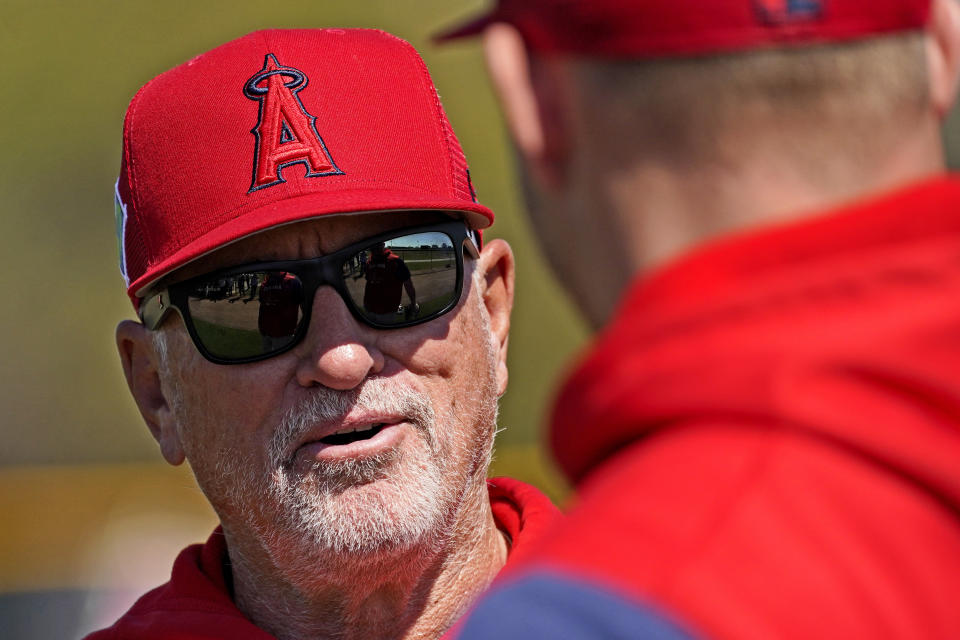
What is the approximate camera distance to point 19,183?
7.88 m

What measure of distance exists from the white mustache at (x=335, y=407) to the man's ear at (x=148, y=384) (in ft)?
1.06

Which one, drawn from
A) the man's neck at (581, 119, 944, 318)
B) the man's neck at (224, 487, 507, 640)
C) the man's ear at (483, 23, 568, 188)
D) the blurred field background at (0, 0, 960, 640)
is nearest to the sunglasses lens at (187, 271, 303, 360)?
the man's neck at (224, 487, 507, 640)

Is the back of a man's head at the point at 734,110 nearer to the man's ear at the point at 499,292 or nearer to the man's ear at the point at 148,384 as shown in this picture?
the man's ear at the point at 499,292

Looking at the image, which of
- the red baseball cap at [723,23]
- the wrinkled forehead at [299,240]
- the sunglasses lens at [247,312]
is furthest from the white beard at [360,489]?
the red baseball cap at [723,23]

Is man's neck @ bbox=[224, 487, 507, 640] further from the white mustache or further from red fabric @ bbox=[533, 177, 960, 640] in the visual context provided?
red fabric @ bbox=[533, 177, 960, 640]

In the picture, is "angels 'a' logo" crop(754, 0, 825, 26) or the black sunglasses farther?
the black sunglasses

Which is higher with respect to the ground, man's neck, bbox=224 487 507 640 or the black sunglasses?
the black sunglasses

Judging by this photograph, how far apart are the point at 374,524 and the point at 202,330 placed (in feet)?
1.59

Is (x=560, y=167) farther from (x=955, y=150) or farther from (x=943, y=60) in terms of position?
(x=955, y=150)

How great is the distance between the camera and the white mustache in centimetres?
218

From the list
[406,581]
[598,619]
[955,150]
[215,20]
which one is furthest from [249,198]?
[215,20]

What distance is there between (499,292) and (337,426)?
520 millimetres

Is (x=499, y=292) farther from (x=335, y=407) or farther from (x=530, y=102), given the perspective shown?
(x=530, y=102)

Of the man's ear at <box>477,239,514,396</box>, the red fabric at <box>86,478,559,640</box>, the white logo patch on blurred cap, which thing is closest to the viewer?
the red fabric at <box>86,478,559,640</box>
